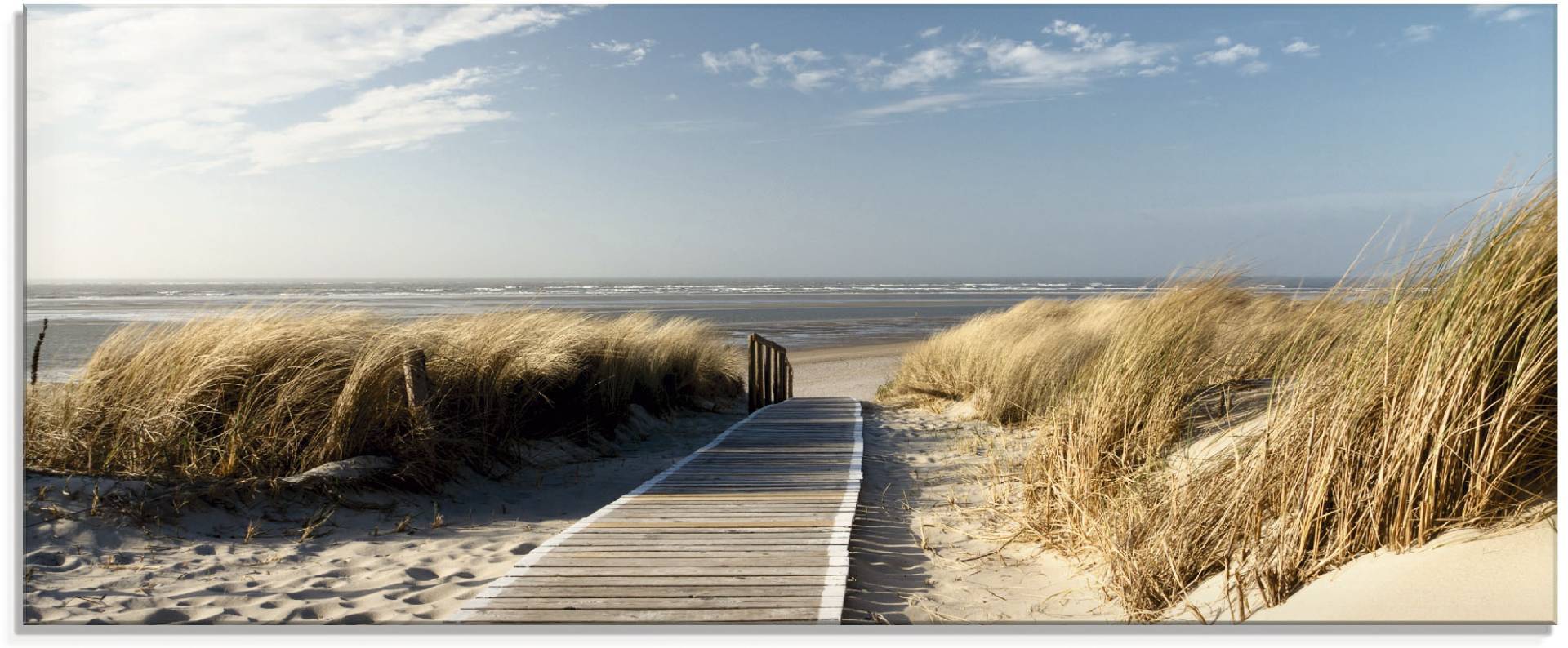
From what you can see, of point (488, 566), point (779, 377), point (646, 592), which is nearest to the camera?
point (646, 592)

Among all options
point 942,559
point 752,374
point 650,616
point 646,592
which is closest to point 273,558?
point 646,592

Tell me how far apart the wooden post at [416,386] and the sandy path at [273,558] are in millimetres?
514

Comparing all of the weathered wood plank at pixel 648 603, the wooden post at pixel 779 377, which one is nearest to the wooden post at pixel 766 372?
the wooden post at pixel 779 377

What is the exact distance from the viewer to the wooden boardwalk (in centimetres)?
301

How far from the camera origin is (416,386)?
17.7 ft

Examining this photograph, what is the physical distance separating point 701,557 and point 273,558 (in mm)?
1924

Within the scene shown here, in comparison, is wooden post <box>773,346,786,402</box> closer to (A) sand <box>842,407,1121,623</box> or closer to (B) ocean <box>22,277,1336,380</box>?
(B) ocean <box>22,277,1336,380</box>

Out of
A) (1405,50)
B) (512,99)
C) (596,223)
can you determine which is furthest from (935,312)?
(1405,50)

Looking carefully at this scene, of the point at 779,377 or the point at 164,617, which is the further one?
the point at 779,377

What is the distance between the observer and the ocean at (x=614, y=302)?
21.5 ft

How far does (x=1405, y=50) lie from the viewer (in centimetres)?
420

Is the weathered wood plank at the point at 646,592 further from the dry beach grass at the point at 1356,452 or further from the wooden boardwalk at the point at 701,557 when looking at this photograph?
the dry beach grass at the point at 1356,452

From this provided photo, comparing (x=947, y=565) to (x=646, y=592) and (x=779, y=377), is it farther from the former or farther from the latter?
(x=779, y=377)

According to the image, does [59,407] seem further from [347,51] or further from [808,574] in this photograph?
[808,574]
